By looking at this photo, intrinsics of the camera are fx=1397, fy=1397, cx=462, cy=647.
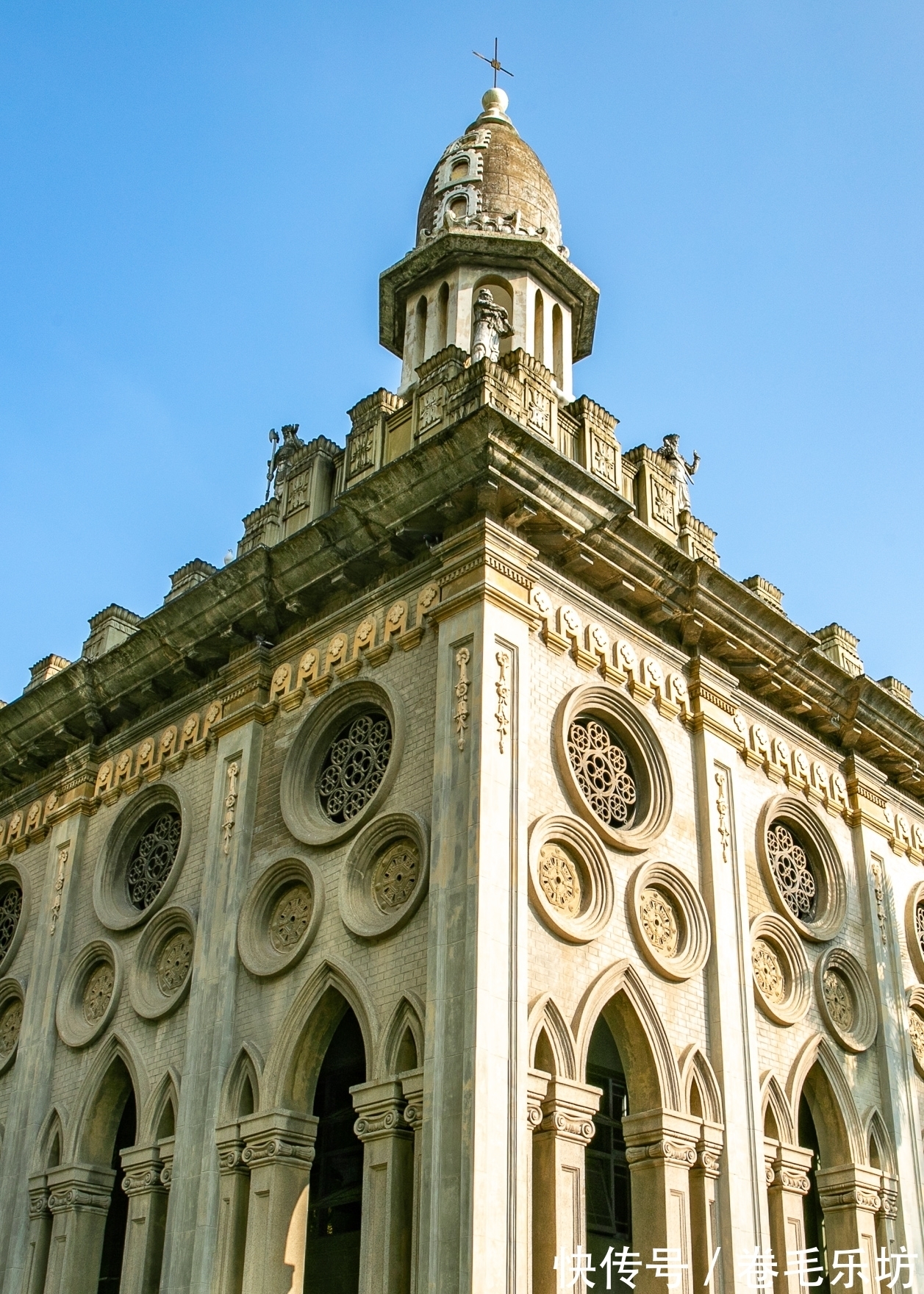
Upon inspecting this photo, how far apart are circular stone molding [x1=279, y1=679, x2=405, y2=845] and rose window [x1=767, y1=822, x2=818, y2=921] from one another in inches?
268

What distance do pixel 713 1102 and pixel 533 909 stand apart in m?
3.89

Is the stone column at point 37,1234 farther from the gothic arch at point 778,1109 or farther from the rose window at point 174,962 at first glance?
the gothic arch at point 778,1109

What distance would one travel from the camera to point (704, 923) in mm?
19625

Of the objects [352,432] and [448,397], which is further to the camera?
[352,432]

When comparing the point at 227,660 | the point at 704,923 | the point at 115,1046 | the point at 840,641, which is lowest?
the point at 115,1046

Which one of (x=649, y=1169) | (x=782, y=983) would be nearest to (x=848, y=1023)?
(x=782, y=983)

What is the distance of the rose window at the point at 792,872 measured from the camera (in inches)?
872

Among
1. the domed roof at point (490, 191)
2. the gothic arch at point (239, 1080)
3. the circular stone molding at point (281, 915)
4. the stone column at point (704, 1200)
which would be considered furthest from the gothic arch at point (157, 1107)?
the domed roof at point (490, 191)

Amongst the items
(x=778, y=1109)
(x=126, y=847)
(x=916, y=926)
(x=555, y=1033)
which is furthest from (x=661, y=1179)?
(x=126, y=847)

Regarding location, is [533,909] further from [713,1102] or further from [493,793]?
[713,1102]

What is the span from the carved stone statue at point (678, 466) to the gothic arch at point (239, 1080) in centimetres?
1133

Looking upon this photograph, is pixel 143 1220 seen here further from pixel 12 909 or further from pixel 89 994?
pixel 12 909

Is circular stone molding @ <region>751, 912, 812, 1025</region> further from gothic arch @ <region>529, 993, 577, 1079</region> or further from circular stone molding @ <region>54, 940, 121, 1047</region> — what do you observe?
circular stone molding @ <region>54, 940, 121, 1047</region>

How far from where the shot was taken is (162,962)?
21.2m
